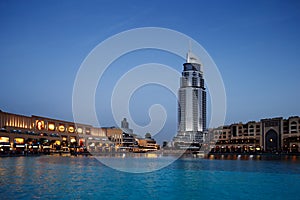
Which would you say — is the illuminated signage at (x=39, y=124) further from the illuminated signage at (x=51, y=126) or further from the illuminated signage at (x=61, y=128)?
the illuminated signage at (x=61, y=128)

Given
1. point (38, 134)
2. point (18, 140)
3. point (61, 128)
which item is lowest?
point (18, 140)

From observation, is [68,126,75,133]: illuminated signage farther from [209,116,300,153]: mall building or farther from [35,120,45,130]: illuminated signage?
[209,116,300,153]: mall building

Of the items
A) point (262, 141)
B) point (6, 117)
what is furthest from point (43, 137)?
point (262, 141)

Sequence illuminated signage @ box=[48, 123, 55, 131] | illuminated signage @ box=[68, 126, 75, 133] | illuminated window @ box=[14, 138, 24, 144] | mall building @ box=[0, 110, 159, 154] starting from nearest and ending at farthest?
1. mall building @ box=[0, 110, 159, 154]
2. illuminated window @ box=[14, 138, 24, 144]
3. illuminated signage @ box=[48, 123, 55, 131]
4. illuminated signage @ box=[68, 126, 75, 133]

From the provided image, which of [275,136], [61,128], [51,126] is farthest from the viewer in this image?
[275,136]

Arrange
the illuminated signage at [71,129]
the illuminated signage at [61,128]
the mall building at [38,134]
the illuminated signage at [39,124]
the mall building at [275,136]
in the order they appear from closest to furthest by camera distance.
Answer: the mall building at [38,134]
the illuminated signage at [39,124]
the illuminated signage at [61,128]
the mall building at [275,136]
the illuminated signage at [71,129]

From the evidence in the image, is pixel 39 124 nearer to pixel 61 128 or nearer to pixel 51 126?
pixel 51 126

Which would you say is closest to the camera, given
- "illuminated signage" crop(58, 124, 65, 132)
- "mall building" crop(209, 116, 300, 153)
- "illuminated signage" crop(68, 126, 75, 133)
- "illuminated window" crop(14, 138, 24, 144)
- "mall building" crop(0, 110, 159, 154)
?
"mall building" crop(0, 110, 159, 154)

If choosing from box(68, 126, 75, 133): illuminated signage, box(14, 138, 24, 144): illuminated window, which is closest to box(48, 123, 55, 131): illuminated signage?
box(68, 126, 75, 133): illuminated signage

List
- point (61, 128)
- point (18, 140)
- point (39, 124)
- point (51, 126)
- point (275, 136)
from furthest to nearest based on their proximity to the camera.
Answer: point (275, 136), point (61, 128), point (51, 126), point (39, 124), point (18, 140)

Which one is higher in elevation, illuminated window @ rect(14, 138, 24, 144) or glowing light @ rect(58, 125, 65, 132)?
glowing light @ rect(58, 125, 65, 132)

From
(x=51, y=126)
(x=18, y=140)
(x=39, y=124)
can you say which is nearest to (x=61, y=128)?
(x=51, y=126)

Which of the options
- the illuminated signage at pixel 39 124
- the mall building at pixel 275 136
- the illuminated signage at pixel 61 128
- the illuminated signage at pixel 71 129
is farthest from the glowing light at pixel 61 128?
the mall building at pixel 275 136

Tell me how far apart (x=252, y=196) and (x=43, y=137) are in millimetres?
130066
